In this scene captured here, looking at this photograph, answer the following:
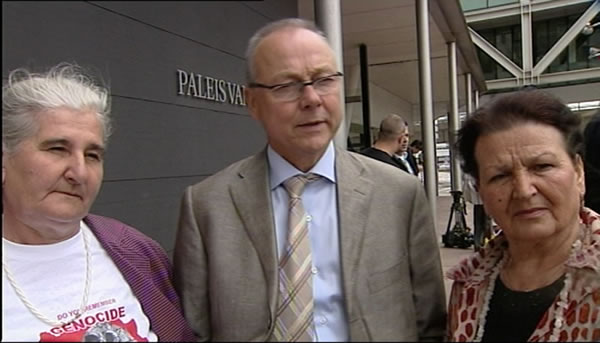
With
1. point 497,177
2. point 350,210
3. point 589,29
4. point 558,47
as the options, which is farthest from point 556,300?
point 558,47

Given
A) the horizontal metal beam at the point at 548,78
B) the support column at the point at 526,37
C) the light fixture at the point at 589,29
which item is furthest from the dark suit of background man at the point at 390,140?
the support column at the point at 526,37

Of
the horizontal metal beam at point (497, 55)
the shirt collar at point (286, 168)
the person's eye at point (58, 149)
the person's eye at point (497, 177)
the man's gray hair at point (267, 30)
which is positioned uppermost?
the horizontal metal beam at point (497, 55)

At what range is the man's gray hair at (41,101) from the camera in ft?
3.73

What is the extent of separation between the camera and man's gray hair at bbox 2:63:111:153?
3.73ft

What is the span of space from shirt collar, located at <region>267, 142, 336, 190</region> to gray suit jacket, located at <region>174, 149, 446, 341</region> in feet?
0.06

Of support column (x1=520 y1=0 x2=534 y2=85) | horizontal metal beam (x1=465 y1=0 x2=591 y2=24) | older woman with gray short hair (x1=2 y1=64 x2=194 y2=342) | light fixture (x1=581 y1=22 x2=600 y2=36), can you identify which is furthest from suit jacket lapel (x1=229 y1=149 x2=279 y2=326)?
support column (x1=520 y1=0 x2=534 y2=85)

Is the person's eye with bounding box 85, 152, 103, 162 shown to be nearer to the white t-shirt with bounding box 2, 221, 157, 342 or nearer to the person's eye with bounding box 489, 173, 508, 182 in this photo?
the white t-shirt with bounding box 2, 221, 157, 342

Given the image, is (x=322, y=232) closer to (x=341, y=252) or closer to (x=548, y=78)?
(x=341, y=252)

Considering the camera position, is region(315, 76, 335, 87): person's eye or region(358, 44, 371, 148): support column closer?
region(315, 76, 335, 87): person's eye

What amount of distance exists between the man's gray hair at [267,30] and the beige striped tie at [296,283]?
32 centimetres

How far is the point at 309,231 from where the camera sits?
1.14m

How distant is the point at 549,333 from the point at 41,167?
4.24 feet

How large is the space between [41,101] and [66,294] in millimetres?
543

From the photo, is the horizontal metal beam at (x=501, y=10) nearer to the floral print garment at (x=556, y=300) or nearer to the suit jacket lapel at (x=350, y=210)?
the floral print garment at (x=556, y=300)
